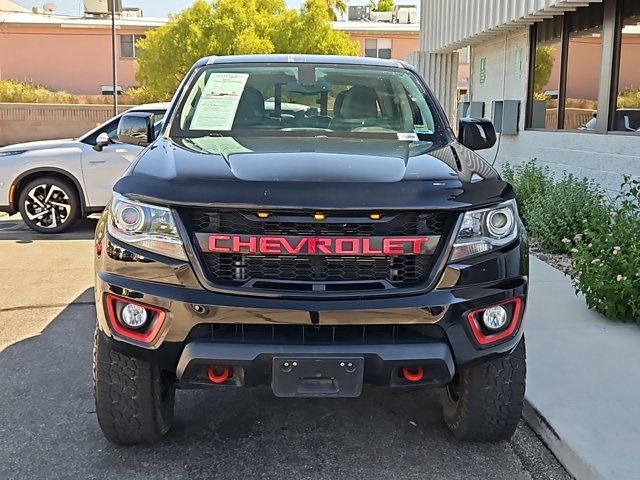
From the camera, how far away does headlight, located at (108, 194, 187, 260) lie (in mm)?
2895

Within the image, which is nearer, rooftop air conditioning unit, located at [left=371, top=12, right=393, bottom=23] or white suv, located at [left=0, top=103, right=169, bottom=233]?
white suv, located at [left=0, top=103, right=169, bottom=233]

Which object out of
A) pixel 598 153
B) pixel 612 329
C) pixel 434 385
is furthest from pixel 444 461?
pixel 598 153

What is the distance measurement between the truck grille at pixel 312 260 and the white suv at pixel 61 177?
676cm

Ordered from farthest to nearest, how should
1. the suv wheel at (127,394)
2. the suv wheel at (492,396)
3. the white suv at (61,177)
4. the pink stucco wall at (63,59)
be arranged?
the pink stucco wall at (63,59) < the white suv at (61,177) < the suv wheel at (492,396) < the suv wheel at (127,394)

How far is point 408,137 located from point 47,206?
6843 mm

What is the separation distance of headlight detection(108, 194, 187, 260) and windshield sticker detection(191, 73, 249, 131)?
116cm

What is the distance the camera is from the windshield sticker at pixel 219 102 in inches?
161

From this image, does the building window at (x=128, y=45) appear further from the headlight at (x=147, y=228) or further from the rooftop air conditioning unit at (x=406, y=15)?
the headlight at (x=147, y=228)

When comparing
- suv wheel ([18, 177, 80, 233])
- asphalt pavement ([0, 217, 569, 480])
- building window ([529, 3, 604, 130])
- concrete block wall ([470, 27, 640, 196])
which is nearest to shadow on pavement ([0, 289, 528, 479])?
asphalt pavement ([0, 217, 569, 480])

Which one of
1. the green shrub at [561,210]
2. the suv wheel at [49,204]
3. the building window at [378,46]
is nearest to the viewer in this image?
the green shrub at [561,210]

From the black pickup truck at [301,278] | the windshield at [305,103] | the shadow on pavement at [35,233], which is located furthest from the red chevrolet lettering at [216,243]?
the shadow on pavement at [35,233]

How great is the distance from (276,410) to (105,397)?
1.06 m

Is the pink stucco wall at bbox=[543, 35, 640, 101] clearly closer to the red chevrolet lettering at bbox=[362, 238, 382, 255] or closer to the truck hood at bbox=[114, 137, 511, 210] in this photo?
the truck hood at bbox=[114, 137, 511, 210]

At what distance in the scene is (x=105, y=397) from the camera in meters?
3.18
